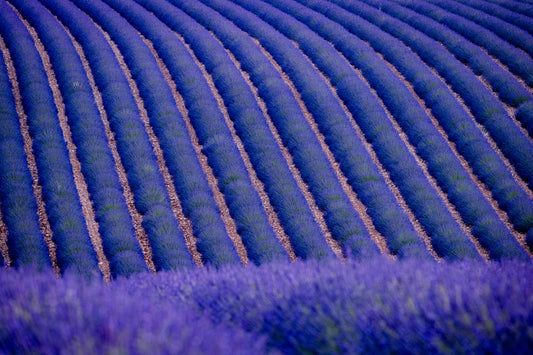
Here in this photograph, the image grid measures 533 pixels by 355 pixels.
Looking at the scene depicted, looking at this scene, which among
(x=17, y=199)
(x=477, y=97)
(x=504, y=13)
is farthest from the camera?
(x=504, y=13)

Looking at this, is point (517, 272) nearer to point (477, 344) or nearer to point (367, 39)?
point (477, 344)

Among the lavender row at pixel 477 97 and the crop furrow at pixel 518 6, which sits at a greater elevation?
the crop furrow at pixel 518 6

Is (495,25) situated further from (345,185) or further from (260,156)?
(260,156)

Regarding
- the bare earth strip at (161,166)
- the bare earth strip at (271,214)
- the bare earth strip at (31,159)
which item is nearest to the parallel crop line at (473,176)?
the bare earth strip at (271,214)

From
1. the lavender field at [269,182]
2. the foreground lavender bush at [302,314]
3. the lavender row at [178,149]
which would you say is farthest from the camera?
the lavender row at [178,149]

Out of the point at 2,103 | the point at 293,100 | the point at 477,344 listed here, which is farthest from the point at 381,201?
the point at 2,103

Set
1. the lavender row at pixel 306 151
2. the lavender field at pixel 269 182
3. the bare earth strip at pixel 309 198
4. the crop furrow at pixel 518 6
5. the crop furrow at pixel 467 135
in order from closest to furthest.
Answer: the lavender field at pixel 269 182 → the lavender row at pixel 306 151 → the bare earth strip at pixel 309 198 → the crop furrow at pixel 467 135 → the crop furrow at pixel 518 6

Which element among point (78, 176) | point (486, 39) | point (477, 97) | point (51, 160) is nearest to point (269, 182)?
point (78, 176)

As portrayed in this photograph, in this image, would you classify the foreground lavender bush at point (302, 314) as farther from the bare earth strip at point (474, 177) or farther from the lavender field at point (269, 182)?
the bare earth strip at point (474, 177)
